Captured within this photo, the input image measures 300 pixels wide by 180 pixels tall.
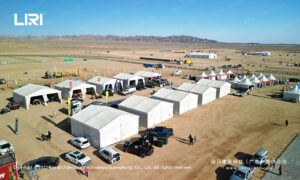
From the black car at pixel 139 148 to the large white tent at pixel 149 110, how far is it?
13.4ft

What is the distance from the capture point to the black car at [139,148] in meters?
14.4

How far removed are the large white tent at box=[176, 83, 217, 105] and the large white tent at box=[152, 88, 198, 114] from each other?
1.35 m

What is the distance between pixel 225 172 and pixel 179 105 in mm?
10169

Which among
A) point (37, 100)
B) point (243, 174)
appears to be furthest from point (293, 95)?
point (37, 100)

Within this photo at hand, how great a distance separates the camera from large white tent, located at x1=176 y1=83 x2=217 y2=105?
25.9 m

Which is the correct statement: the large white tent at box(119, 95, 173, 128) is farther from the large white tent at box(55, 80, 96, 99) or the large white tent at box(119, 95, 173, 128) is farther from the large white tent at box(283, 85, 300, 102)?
the large white tent at box(283, 85, 300, 102)

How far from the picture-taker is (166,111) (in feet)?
68.2

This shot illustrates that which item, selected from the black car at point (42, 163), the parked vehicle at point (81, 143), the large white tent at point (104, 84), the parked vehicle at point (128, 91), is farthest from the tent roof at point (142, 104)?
the large white tent at point (104, 84)

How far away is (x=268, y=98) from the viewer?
2980cm

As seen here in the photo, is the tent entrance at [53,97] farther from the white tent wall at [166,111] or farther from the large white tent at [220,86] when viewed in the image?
the large white tent at [220,86]

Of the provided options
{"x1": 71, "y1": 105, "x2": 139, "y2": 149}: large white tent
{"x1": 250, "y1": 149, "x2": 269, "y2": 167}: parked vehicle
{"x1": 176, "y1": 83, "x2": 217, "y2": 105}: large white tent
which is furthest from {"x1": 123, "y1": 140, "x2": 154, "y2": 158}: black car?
{"x1": 176, "y1": 83, "x2": 217, "y2": 105}: large white tent

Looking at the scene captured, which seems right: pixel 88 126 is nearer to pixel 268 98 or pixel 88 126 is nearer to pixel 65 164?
pixel 65 164

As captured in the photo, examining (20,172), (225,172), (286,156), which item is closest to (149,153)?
(225,172)

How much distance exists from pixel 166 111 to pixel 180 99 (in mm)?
2730
